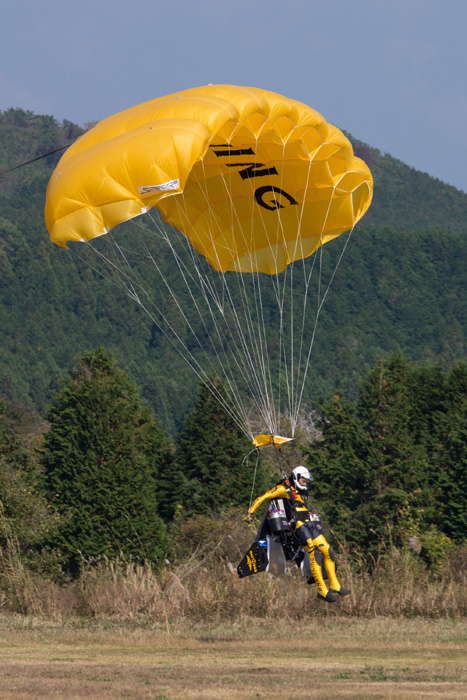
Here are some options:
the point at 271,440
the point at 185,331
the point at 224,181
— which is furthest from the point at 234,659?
the point at 185,331

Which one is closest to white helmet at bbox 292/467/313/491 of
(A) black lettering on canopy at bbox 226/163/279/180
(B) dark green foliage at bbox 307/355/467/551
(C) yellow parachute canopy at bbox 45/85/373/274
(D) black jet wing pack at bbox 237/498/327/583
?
(D) black jet wing pack at bbox 237/498/327/583

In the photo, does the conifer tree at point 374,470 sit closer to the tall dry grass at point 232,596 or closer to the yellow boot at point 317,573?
the tall dry grass at point 232,596

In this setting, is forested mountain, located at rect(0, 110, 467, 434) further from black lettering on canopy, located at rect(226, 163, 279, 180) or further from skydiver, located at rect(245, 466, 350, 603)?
skydiver, located at rect(245, 466, 350, 603)

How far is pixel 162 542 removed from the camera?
23.6 metres

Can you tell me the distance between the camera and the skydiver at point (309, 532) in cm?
974

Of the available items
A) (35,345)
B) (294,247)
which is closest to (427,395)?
(294,247)

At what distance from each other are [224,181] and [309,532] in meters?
4.80

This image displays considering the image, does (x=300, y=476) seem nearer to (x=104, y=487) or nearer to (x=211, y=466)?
(x=104, y=487)

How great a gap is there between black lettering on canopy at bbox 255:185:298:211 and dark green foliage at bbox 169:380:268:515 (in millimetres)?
16185

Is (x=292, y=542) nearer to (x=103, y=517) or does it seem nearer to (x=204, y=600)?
(x=204, y=600)

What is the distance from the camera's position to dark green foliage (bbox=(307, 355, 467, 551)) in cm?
2506

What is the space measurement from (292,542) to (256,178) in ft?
16.8

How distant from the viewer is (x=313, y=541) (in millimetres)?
9828

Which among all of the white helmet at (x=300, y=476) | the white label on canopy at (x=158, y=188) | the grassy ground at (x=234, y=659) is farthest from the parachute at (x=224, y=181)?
the grassy ground at (x=234, y=659)
